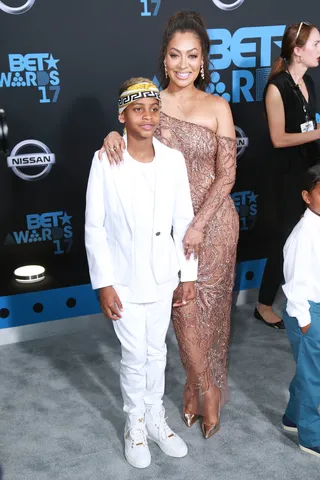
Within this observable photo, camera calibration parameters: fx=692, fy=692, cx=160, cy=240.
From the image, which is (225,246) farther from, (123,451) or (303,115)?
(303,115)

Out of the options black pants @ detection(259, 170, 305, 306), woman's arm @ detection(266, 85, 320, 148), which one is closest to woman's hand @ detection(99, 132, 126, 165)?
woman's arm @ detection(266, 85, 320, 148)

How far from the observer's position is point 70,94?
3.83 m

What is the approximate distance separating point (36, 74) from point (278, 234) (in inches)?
65.5

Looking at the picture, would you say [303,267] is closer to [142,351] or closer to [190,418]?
[142,351]

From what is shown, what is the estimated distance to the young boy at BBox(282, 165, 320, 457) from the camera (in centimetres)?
257

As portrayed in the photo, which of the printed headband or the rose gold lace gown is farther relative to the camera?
the rose gold lace gown

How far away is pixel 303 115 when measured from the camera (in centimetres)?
385

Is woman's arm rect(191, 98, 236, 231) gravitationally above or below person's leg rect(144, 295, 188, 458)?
above

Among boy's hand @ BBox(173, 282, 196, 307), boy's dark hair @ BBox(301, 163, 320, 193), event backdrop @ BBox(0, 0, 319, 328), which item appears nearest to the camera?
boy's dark hair @ BBox(301, 163, 320, 193)

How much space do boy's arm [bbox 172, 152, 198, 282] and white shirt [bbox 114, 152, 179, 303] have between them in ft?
0.42

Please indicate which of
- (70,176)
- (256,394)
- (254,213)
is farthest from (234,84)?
(256,394)

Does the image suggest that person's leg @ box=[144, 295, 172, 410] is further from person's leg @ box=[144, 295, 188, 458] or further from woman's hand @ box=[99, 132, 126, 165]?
woman's hand @ box=[99, 132, 126, 165]

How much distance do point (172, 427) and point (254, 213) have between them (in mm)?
1804

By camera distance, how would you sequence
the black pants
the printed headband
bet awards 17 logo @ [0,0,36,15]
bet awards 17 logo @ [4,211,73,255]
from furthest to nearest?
the black pants → bet awards 17 logo @ [4,211,73,255] → bet awards 17 logo @ [0,0,36,15] → the printed headband
